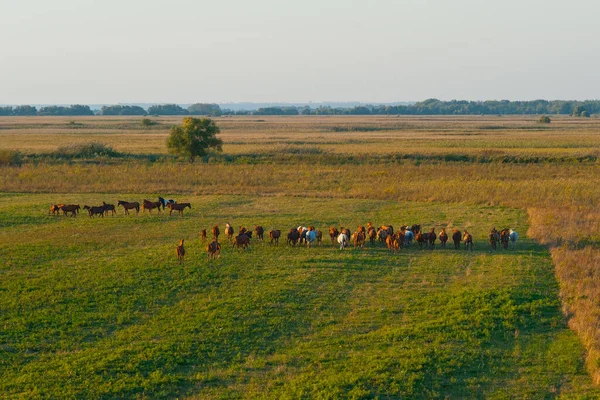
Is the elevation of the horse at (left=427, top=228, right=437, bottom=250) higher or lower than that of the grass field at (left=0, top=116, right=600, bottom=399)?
higher

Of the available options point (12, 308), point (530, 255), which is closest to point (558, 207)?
point (530, 255)

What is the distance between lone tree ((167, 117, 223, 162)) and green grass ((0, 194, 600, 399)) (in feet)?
112

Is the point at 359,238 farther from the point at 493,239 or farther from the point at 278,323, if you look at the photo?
the point at 278,323

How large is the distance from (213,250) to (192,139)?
38.6 m

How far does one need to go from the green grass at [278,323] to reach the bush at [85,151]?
38068mm

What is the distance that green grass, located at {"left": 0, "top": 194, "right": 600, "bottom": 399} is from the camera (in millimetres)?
12320

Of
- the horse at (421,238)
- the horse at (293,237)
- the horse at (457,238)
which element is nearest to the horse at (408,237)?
the horse at (421,238)

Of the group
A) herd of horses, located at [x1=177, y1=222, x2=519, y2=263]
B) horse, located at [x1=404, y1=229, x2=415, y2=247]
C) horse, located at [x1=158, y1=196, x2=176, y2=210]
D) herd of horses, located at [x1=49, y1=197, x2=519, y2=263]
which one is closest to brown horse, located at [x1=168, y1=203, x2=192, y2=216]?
horse, located at [x1=158, y1=196, x2=176, y2=210]

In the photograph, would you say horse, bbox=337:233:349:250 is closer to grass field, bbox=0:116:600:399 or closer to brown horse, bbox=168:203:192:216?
grass field, bbox=0:116:600:399

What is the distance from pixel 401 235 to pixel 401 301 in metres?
7.03

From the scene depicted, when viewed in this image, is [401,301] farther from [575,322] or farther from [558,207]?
[558,207]

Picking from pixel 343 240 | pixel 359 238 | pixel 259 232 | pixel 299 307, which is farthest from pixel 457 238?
pixel 299 307

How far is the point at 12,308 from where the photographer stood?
16484 millimetres

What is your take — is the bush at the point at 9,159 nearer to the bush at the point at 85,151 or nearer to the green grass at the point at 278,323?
the bush at the point at 85,151
